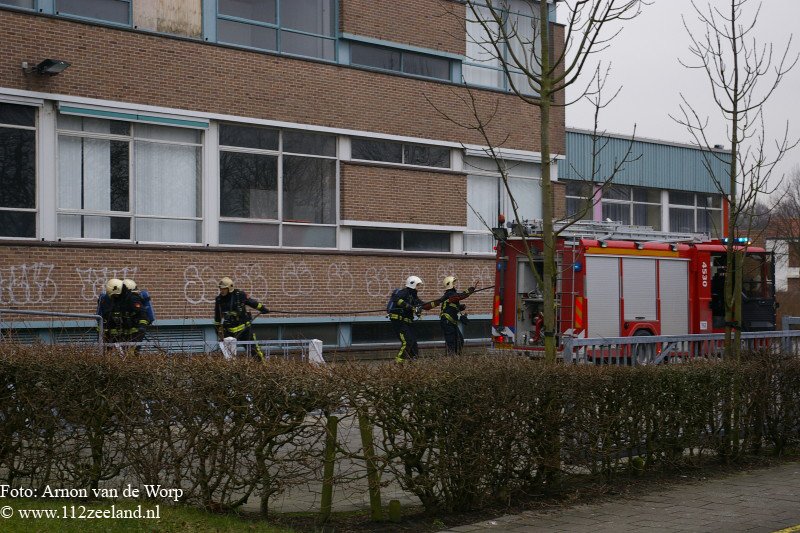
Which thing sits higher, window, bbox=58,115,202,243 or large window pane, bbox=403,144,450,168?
large window pane, bbox=403,144,450,168

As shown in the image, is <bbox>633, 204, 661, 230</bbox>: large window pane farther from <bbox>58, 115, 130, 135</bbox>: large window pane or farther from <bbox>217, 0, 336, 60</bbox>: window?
<bbox>58, 115, 130, 135</bbox>: large window pane

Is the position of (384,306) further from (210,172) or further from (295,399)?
(295,399)

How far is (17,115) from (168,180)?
3140 millimetres

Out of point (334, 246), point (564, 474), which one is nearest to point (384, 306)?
point (334, 246)

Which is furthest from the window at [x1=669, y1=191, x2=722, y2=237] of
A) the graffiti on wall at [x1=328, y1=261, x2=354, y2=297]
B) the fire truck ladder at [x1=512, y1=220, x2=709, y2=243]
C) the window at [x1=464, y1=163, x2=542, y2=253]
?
the graffiti on wall at [x1=328, y1=261, x2=354, y2=297]

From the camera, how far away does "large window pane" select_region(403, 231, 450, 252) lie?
2350cm

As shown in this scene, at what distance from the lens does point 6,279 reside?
56.6 ft

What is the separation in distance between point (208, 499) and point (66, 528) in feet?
3.54

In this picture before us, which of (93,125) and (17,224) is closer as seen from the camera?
(17,224)

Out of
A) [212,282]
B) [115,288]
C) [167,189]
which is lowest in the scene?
[115,288]

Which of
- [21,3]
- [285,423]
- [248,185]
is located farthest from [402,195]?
[285,423]

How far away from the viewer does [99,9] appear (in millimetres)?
18797

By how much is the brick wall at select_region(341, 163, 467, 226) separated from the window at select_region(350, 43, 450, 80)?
2401 millimetres

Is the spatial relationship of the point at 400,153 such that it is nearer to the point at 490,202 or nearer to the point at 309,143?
the point at 309,143
